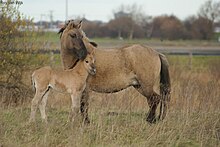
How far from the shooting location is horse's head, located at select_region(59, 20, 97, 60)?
10.2m

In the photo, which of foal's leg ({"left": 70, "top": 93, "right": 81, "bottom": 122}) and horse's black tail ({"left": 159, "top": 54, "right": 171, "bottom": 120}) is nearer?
foal's leg ({"left": 70, "top": 93, "right": 81, "bottom": 122})

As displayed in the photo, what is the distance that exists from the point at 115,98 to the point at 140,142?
4269 mm

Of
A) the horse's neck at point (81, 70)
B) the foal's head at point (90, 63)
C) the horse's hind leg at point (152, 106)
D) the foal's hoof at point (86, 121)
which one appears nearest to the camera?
the foal's hoof at point (86, 121)

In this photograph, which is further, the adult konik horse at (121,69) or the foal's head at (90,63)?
the adult konik horse at (121,69)

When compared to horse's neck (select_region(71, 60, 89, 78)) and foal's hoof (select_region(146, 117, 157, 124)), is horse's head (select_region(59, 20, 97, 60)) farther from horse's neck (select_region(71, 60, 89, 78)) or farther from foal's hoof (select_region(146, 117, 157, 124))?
foal's hoof (select_region(146, 117, 157, 124))

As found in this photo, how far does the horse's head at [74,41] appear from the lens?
402 inches

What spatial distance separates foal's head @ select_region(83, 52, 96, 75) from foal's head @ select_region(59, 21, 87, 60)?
95 mm

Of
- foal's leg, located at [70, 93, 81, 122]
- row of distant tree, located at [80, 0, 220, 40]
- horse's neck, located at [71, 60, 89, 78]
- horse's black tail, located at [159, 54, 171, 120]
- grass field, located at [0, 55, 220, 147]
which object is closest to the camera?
grass field, located at [0, 55, 220, 147]

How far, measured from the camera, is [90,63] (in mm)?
10188

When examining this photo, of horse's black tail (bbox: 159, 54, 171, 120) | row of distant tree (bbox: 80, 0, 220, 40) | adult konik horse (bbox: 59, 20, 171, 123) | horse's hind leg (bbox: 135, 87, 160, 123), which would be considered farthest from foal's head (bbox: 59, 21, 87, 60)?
row of distant tree (bbox: 80, 0, 220, 40)

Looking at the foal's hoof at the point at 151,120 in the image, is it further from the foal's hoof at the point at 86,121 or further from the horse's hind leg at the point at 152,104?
the foal's hoof at the point at 86,121

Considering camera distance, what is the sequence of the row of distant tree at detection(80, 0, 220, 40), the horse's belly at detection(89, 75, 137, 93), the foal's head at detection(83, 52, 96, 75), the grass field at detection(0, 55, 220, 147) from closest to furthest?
1. the grass field at detection(0, 55, 220, 147)
2. the foal's head at detection(83, 52, 96, 75)
3. the horse's belly at detection(89, 75, 137, 93)
4. the row of distant tree at detection(80, 0, 220, 40)

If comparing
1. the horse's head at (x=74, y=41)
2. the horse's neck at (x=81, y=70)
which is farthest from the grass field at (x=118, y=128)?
the horse's head at (x=74, y=41)

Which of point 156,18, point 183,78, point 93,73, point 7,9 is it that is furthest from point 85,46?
point 156,18
